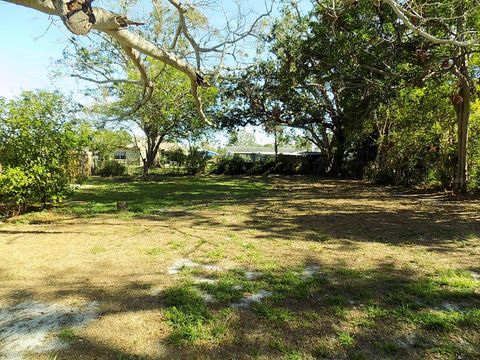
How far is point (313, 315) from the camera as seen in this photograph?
323 centimetres

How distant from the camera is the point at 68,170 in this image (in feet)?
29.6

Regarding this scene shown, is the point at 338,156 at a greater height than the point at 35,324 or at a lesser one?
greater

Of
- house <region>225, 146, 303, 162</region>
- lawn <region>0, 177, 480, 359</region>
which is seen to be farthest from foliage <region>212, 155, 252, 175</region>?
lawn <region>0, 177, 480, 359</region>

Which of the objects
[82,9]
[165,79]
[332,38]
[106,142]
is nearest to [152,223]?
[82,9]

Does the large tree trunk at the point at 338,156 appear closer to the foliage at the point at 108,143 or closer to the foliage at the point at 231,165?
the foliage at the point at 231,165

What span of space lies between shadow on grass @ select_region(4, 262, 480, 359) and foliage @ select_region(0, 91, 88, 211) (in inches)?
171

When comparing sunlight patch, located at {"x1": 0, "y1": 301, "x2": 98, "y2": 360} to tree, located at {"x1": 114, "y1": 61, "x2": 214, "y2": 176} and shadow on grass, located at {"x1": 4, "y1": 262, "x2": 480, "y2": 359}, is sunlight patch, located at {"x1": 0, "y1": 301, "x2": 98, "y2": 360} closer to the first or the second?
shadow on grass, located at {"x1": 4, "y1": 262, "x2": 480, "y2": 359}

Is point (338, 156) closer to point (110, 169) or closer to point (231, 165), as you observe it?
point (231, 165)

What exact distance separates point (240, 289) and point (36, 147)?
6.41 m

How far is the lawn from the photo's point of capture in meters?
2.75

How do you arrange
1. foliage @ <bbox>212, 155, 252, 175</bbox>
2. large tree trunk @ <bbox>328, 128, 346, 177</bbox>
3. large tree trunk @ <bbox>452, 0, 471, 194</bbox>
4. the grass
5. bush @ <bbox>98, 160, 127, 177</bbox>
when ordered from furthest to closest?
foliage @ <bbox>212, 155, 252, 175</bbox>, bush @ <bbox>98, 160, 127, 177</bbox>, large tree trunk @ <bbox>328, 128, 346, 177</bbox>, large tree trunk @ <bbox>452, 0, 471, 194</bbox>, the grass

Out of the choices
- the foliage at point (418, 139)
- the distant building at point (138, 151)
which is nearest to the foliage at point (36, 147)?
the foliage at point (418, 139)

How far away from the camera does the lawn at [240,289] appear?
2746 mm

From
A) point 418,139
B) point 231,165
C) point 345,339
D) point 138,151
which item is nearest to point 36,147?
point 345,339
